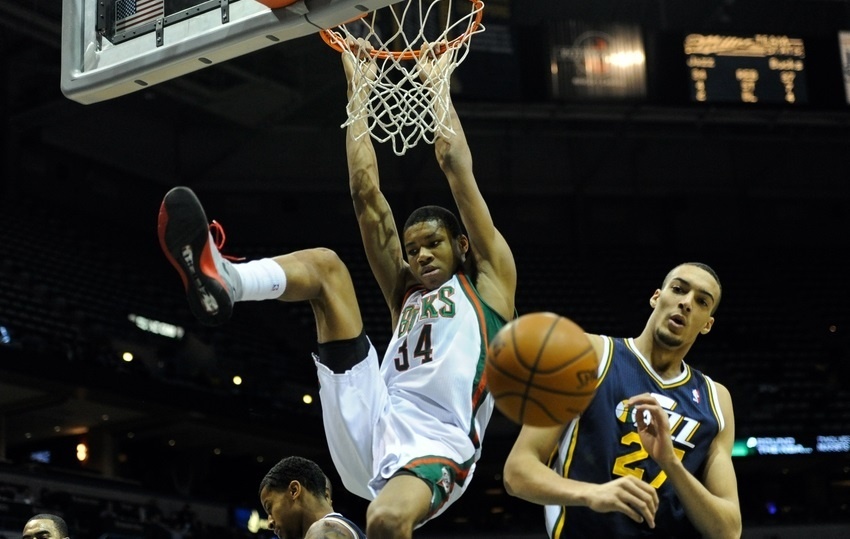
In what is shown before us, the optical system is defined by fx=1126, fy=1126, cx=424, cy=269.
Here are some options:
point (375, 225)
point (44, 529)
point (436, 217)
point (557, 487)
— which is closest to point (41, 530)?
point (44, 529)

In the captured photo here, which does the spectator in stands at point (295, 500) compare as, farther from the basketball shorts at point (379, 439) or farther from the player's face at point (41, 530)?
the player's face at point (41, 530)

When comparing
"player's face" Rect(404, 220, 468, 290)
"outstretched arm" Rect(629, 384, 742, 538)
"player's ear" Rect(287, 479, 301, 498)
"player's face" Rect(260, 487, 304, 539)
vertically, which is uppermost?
"player's face" Rect(404, 220, 468, 290)

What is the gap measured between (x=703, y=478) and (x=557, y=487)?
21.8 inches

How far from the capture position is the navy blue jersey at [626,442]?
10.9 ft

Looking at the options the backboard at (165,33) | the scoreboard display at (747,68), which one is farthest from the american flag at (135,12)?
the scoreboard display at (747,68)

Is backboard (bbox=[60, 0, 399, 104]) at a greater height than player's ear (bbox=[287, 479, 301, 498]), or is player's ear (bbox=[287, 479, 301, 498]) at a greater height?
backboard (bbox=[60, 0, 399, 104])

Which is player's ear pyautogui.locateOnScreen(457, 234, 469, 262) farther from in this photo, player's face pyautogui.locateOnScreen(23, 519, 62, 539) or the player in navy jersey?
player's face pyautogui.locateOnScreen(23, 519, 62, 539)

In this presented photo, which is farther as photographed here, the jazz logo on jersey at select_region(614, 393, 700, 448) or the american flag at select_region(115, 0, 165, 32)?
the american flag at select_region(115, 0, 165, 32)

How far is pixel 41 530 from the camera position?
5.29m

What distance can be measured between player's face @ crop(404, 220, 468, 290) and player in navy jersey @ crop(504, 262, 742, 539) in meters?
0.88

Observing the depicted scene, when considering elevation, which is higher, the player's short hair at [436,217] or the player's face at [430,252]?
the player's short hair at [436,217]

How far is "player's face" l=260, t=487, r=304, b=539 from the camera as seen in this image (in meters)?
4.45

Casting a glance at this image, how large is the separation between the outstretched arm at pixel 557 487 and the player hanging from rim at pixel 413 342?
0.51 m

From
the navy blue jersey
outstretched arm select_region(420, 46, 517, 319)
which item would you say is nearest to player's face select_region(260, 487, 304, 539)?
outstretched arm select_region(420, 46, 517, 319)
